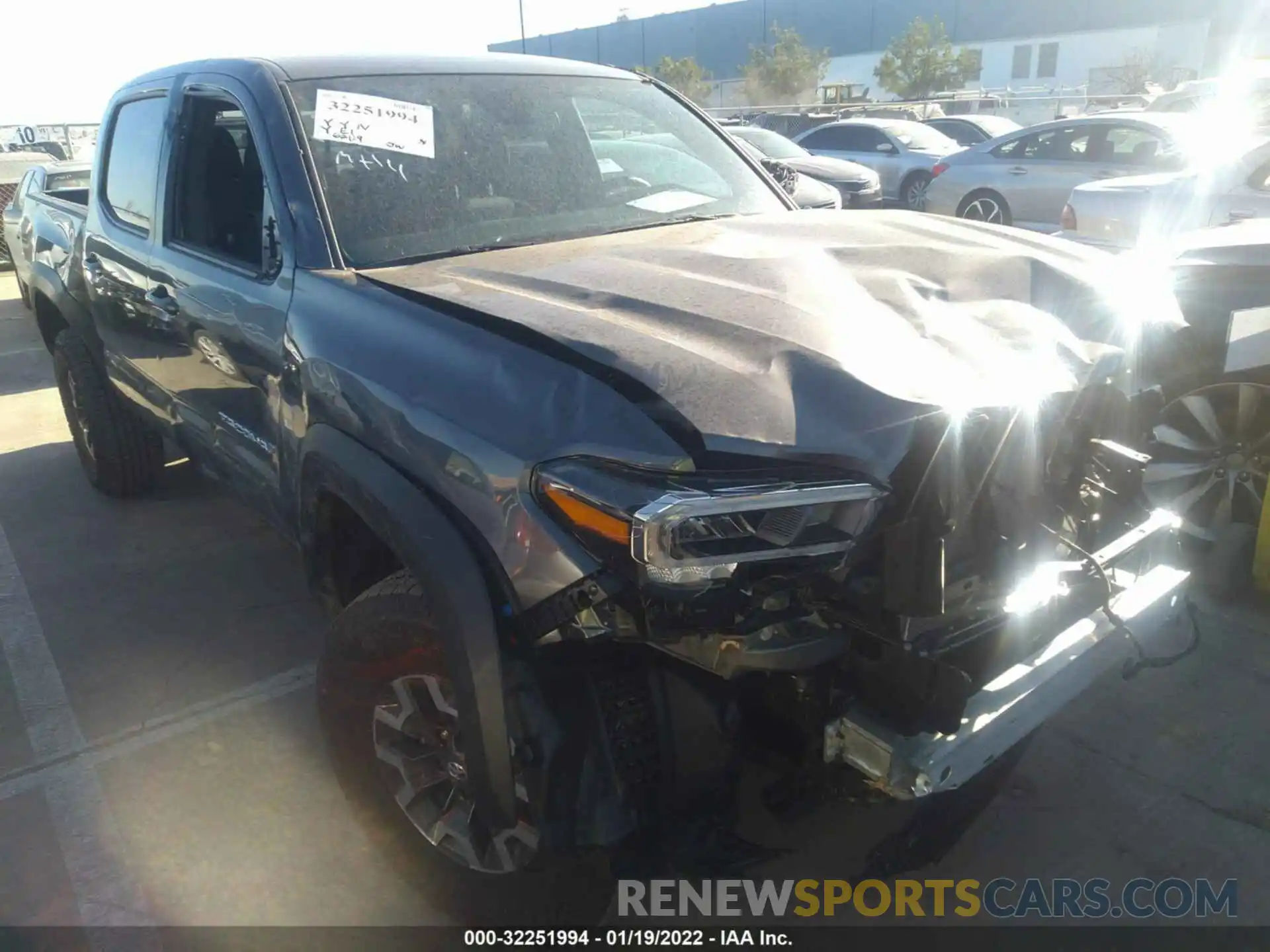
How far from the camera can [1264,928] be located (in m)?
2.38

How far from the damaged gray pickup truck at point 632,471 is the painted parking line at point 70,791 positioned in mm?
679

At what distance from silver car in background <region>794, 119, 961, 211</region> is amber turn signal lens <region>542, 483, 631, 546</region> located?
13.3 meters

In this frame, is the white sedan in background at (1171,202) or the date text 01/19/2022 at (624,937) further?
the white sedan in background at (1171,202)

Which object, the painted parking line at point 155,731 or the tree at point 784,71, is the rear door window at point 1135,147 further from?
the tree at point 784,71

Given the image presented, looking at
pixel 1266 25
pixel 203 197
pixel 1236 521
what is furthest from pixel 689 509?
pixel 1266 25

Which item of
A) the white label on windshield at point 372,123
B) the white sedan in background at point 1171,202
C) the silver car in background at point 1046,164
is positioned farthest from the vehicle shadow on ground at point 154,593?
the silver car in background at point 1046,164

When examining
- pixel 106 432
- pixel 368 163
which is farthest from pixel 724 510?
pixel 106 432

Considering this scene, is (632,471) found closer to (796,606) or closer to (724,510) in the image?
(724,510)

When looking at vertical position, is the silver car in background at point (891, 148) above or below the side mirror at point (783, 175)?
below

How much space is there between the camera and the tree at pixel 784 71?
4553cm

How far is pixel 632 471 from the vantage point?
1760 mm

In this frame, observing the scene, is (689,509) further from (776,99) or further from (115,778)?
(776,99)

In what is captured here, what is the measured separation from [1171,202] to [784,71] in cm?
4265

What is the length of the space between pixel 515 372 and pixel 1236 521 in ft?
10.6
